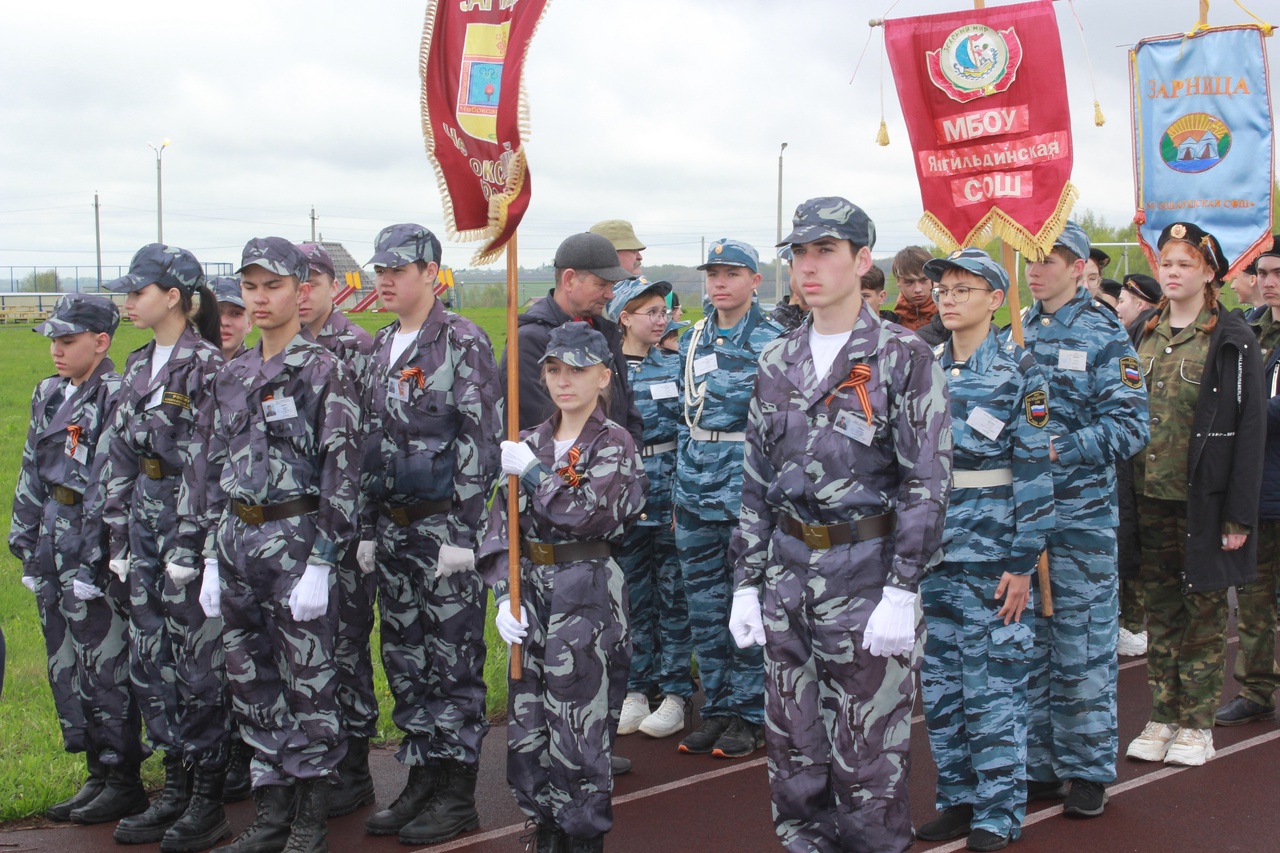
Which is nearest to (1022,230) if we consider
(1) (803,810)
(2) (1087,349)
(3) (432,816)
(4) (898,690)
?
(2) (1087,349)

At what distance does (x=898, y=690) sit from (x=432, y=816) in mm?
2208

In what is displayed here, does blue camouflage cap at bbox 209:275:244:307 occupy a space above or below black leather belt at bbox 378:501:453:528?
above

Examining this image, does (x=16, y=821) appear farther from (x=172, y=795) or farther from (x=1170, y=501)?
(x=1170, y=501)

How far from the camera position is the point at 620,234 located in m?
7.15

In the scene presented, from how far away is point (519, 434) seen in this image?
452 centimetres

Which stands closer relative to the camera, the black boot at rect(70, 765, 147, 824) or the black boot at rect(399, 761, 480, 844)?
the black boot at rect(399, 761, 480, 844)

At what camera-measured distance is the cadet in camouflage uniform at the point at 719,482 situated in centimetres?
570

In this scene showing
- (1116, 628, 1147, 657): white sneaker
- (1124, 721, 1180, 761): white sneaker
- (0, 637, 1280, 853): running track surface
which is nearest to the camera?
(0, 637, 1280, 853): running track surface

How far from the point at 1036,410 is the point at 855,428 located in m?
1.19

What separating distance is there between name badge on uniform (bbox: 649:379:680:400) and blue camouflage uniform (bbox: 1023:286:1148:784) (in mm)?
2064

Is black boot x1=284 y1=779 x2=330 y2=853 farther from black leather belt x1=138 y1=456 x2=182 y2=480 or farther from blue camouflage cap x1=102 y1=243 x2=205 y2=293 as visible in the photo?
blue camouflage cap x1=102 y1=243 x2=205 y2=293

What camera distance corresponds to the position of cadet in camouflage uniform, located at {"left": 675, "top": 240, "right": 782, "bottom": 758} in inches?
225

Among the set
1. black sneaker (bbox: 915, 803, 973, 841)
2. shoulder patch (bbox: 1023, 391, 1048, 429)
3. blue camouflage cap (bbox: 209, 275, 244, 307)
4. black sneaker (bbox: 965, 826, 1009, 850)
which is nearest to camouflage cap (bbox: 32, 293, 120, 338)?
blue camouflage cap (bbox: 209, 275, 244, 307)

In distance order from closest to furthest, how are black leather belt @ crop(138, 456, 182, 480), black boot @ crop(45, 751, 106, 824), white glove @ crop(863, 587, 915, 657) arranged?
white glove @ crop(863, 587, 915, 657)
black leather belt @ crop(138, 456, 182, 480)
black boot @ crop(45, 751, 106, 824)
